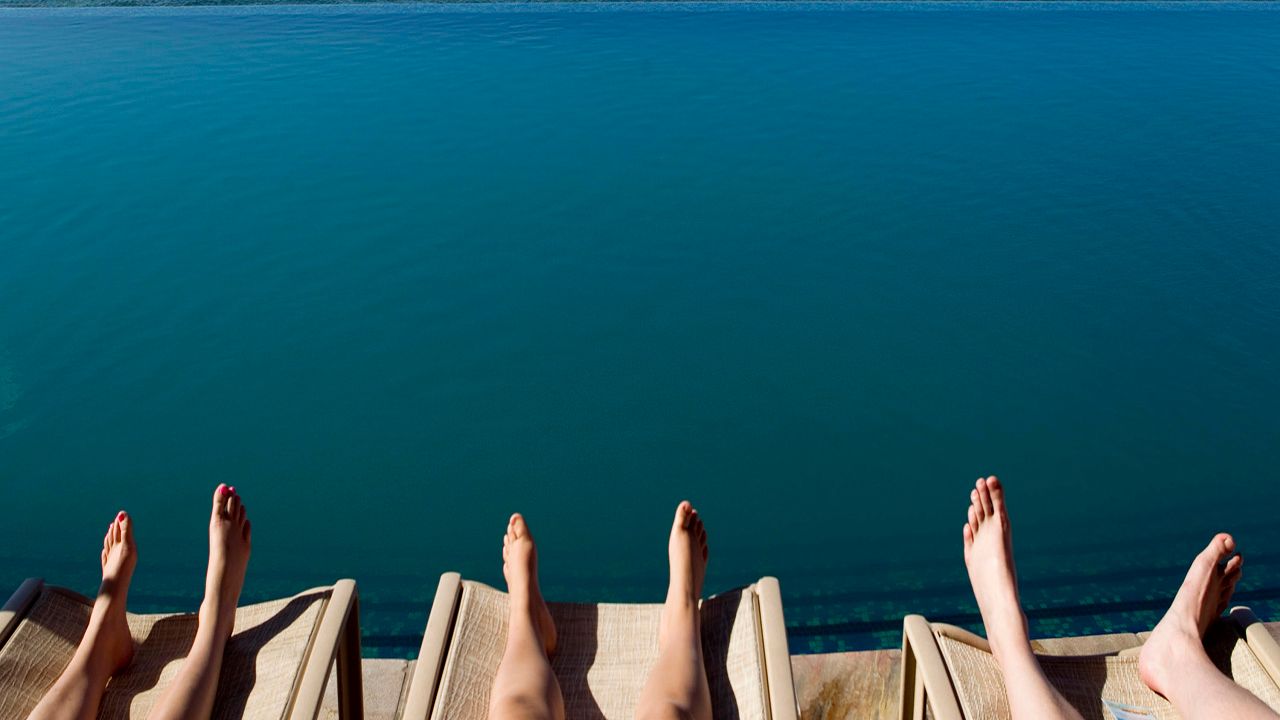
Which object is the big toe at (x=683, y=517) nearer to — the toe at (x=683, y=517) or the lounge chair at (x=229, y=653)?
the toe at (x=683, y=517)

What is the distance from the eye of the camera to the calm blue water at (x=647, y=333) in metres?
3.36

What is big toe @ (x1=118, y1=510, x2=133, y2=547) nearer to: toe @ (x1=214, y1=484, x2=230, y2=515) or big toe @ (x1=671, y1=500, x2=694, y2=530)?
toe @ (x1=214, y1=484, x2=230, y2=515)

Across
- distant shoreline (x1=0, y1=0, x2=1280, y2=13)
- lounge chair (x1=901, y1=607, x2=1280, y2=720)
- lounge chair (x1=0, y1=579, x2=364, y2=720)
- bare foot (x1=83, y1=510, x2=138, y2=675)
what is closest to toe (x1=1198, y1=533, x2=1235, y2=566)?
lounge chair (x1=901, y1=607, x2=1280, y2=720)

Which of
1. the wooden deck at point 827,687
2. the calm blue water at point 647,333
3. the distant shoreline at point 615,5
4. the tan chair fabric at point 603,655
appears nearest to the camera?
the tan chair fabric at point 603,655

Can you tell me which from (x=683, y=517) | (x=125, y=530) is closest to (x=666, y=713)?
(x=683, y=517)

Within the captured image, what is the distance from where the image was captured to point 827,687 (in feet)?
8.08

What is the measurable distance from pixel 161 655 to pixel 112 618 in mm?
133

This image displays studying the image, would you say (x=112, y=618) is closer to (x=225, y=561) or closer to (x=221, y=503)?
(x=225, y=561)

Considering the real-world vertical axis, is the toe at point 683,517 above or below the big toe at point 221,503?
below

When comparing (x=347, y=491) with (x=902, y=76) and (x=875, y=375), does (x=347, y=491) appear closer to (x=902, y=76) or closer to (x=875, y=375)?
(x=875, y=375)

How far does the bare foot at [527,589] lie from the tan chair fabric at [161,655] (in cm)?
41

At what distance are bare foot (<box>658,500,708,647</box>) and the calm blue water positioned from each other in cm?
70

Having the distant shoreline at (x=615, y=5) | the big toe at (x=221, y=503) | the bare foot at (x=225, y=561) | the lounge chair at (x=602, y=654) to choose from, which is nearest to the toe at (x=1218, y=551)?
the lounge chair at (x=602, y=654)

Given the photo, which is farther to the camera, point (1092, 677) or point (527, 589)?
point (527, 589)
